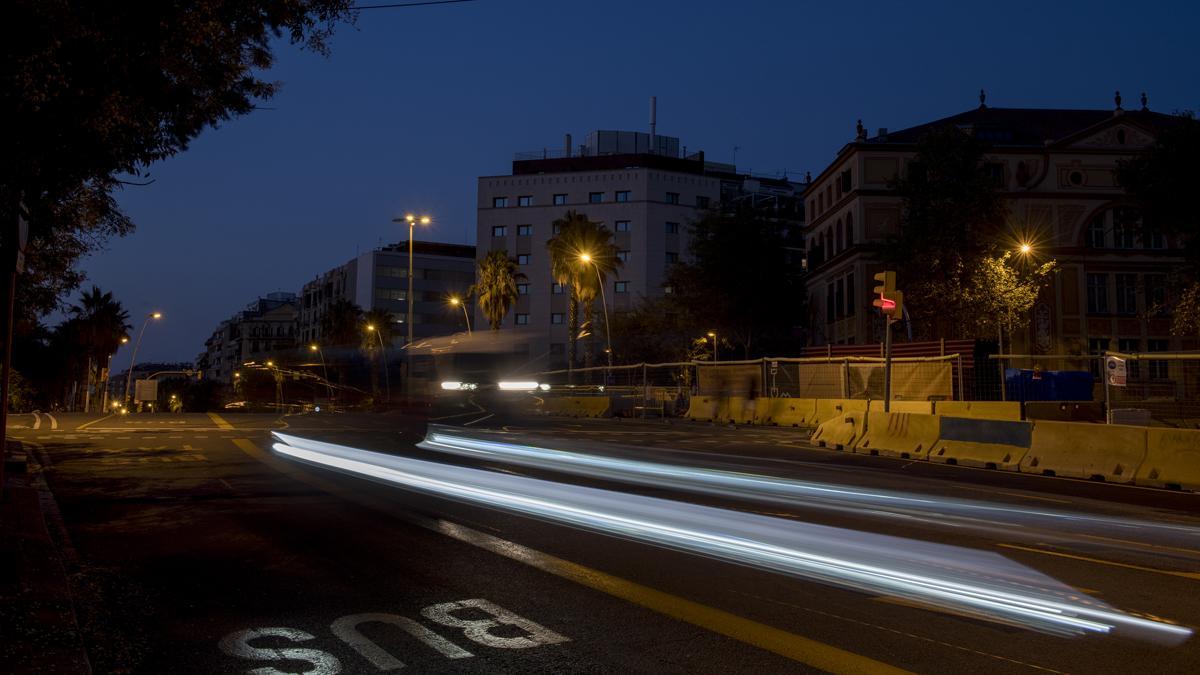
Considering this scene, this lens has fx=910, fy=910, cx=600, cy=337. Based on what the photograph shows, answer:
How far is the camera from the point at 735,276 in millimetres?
56219

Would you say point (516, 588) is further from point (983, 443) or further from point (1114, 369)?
point (1114, 369)

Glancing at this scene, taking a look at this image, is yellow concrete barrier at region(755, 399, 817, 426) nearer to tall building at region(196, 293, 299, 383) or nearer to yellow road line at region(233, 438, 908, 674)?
yellow road line at region(233, 438, 908, 674)

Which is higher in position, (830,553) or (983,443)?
(983,443)

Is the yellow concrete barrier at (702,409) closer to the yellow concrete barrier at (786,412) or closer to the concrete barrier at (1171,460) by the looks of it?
the yellow concrete barrier at (786,412)

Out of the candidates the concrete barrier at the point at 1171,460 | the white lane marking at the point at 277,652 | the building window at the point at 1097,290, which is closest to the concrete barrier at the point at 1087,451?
the concrete barrier at the point at 1171,460

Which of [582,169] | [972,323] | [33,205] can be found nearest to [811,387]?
[972,323]

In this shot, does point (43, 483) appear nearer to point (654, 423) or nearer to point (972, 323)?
point (654, 423)

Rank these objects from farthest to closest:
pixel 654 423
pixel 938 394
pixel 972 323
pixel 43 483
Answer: pixel 972 323 < pixel 654 423 < pixel 938 394 < pixel 43 483

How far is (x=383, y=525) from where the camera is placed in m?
9.34

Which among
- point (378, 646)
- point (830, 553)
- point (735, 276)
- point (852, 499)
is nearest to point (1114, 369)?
point (852, 499)

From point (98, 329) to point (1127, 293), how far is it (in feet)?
256

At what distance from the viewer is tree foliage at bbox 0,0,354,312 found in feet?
29.5

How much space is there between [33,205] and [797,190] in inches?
3377

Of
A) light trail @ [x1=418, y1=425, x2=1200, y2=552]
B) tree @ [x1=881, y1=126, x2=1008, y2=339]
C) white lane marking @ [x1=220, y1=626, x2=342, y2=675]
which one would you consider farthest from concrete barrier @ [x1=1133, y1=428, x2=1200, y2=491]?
tree @ [x1=881, y1=126, x2=1008, y2=339]
